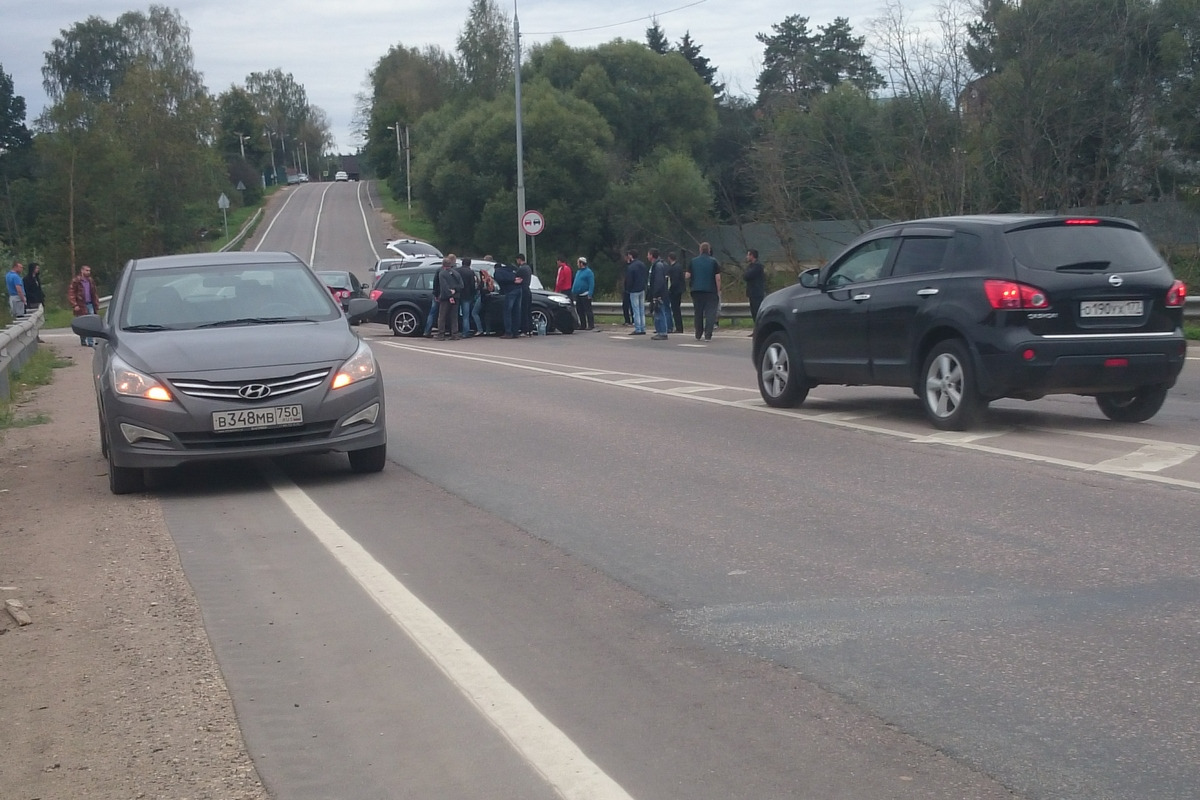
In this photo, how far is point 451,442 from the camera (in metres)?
11.3

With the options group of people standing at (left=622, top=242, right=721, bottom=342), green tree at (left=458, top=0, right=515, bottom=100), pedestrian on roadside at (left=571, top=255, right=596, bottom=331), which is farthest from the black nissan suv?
green tree at (left=458, top=0, right=515, bottom=100)

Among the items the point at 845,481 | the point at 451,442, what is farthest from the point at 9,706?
the point at 451,442

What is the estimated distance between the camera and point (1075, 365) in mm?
9992

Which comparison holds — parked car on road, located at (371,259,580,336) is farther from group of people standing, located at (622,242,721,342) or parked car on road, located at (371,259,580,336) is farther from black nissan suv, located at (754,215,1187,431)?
black nissan suv, located at (754,215,1187,431)

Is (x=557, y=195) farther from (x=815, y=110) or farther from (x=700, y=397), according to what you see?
(x=700, y=397)

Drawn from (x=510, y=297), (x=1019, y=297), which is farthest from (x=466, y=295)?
(x=1019, y=297)

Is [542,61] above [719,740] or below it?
above

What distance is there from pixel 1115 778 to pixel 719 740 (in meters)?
1.16

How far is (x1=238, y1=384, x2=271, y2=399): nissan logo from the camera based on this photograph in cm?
878

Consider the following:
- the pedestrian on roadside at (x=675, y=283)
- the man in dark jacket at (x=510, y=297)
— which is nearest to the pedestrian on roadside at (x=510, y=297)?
the man in dark jacket at (x=510, y=297)

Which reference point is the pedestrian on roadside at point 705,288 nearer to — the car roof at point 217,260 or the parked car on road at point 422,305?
the parked car on road at point 422,305

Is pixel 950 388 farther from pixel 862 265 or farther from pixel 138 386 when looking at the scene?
pixel 138 386

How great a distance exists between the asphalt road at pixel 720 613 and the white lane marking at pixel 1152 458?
0.05 metres

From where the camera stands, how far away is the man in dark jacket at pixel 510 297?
90.9 feet
